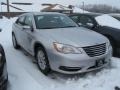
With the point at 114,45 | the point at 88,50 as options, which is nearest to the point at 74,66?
the point at 88,50

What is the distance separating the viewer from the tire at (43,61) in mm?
5676

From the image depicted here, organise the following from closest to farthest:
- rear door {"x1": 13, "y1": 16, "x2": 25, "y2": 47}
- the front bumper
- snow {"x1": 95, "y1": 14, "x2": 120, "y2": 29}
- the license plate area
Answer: the front bumper → the license plate area → rear door {"x1": 13, "y1": 16, "x2": 25, "y2": 47} → snow {"x1": 95, "y1": 14, "x2": 120, "y2": 29}

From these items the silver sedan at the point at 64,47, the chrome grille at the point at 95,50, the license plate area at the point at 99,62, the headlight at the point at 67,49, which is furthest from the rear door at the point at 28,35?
the license plate area at the point at 99,62

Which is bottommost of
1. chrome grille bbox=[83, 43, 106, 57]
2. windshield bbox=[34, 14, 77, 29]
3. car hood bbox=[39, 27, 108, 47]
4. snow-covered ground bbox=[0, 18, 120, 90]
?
snow-covered ground bbox=[0, 18, 120, 90]

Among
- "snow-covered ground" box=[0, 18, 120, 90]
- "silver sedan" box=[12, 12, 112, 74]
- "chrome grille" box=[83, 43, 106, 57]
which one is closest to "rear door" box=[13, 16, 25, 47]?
"silver sedan" box=[12, 12, 112, 74]

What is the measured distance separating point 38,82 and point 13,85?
0.58 metres

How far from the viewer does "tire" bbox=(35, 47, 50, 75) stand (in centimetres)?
568

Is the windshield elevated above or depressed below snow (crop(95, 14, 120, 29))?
above

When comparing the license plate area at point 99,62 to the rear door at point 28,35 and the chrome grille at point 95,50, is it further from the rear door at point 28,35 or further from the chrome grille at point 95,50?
the rear door at point 28,35

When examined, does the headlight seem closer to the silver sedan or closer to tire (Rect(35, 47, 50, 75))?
the silver sedan

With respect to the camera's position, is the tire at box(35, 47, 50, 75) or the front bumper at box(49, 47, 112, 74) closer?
the front bumper at box(49, 47, 112, 74)

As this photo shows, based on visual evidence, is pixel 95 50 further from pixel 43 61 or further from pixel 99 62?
pixel 43 61

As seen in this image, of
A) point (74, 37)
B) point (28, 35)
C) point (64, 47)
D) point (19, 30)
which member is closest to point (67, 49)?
point (64, 47)

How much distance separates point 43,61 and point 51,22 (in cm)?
140
